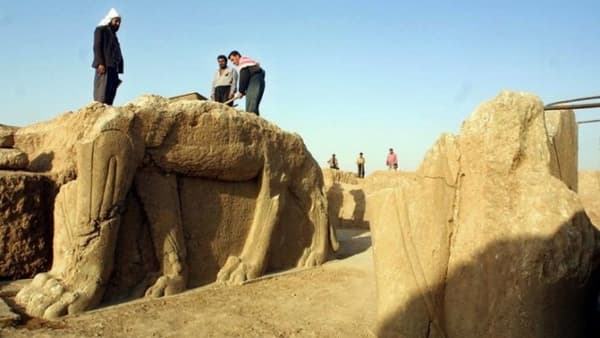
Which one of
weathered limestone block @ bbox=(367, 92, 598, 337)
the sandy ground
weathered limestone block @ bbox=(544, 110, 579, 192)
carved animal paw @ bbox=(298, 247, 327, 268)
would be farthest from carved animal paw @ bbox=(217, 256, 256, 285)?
weathered limestone block @ bbox=(544, 110, 579, 192)

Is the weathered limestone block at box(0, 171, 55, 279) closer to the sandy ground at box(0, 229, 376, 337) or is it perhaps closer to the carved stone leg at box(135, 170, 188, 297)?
the sandy ground at box(0, 229, 376, 337)

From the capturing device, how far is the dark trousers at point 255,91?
23.5 feet

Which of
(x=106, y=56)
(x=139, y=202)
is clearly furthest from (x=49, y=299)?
(x=106, y=56)

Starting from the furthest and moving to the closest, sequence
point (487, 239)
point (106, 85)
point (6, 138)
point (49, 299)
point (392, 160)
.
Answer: point (392, 160) < point (106, 85) < point (6, 138) < point (49, 299) < point (487, 239)

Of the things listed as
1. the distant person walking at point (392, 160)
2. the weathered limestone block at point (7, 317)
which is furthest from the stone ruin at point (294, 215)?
the distant person walking at point (392, 160)

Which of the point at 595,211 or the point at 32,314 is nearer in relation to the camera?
the point at 32,314

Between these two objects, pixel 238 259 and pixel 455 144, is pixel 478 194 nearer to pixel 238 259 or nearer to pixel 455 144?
pixel 455 144

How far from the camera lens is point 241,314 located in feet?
13.3

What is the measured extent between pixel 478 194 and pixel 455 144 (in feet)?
0.99

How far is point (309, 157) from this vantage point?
6.71 meters

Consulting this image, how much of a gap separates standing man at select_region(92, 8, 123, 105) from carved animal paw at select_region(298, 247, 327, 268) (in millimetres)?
3263

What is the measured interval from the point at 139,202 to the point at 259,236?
1533 mm

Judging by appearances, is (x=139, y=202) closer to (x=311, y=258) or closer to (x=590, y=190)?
(x=311, y=258)

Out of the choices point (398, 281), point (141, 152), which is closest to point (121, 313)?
point (141, 152)
